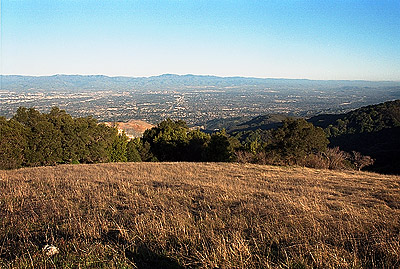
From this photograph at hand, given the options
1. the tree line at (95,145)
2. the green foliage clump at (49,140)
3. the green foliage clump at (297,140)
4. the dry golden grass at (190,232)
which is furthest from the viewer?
the green foliage clump at (297,140)

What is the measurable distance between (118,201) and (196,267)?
412 cm

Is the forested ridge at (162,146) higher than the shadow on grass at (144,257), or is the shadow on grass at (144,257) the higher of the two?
the shadow on grass at (144,257)

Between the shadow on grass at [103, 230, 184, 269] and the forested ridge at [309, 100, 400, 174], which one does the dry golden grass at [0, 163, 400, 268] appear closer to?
the shadow on grass at [103, 230, 184, 269]

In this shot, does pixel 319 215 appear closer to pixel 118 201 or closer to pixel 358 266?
pixel 358 266

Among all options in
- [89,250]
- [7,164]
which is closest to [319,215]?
[89,250]

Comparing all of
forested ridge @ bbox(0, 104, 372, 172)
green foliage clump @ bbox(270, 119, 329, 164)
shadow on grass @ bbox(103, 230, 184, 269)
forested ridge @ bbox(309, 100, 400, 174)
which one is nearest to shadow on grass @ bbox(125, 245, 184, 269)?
shadow on grass @ bbox(103, 230, 184, 269)

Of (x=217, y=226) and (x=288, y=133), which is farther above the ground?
(x=217, y=226)

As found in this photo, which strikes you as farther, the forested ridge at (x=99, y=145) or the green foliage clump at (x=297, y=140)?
the green foliage clump at (x=297, y=140)

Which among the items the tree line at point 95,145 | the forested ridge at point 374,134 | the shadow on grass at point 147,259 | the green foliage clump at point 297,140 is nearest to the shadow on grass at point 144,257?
the shadow on grass at point 147,259

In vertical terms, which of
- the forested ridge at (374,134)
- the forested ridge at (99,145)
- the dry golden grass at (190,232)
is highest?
the dry golden grass at (190,232)

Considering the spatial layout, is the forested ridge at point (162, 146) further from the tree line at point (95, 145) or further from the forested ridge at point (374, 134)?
the forested ridge at point (374, 134)

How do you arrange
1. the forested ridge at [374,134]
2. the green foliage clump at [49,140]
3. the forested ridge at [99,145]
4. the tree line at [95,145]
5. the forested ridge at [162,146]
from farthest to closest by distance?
the forested ridge at [374,134] → the forested ridge at [162,146] → the forested ridge at [99,145] → the tree line at [95,145] → the green foliage clump at [49,140]

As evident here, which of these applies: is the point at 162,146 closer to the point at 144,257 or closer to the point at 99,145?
the point at 99,145

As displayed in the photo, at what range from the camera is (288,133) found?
1013 inches
